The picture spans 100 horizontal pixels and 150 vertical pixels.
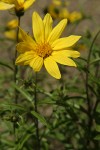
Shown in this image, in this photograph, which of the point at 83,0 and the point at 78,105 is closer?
the point at 78,105

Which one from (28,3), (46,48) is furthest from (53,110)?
(28,3)

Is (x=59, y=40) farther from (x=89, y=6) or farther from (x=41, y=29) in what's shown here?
(x=89, y=6)

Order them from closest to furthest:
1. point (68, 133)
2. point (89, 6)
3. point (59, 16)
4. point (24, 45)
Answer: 1. point (24, 45)
2. point (68, 133)
3. point (59, 16)
4. point (89, 6)

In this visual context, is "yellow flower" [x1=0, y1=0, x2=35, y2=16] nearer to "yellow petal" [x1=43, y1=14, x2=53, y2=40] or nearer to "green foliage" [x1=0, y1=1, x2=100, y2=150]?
"yellow petal" [x1=43, y1=14, x2=53, y2=40]

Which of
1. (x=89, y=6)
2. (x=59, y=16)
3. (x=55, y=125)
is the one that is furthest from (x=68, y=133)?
(x=89, y=6)

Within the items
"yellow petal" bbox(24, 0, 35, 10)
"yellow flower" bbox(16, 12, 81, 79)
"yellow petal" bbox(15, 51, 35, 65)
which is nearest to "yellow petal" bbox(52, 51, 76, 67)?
"yellow flower" bbox(16, 12, 81, 79)

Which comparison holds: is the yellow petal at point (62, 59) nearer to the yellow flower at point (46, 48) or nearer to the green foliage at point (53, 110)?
the yellow flower at point (46, 48)

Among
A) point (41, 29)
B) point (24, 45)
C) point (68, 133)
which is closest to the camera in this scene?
point (24, 45)
